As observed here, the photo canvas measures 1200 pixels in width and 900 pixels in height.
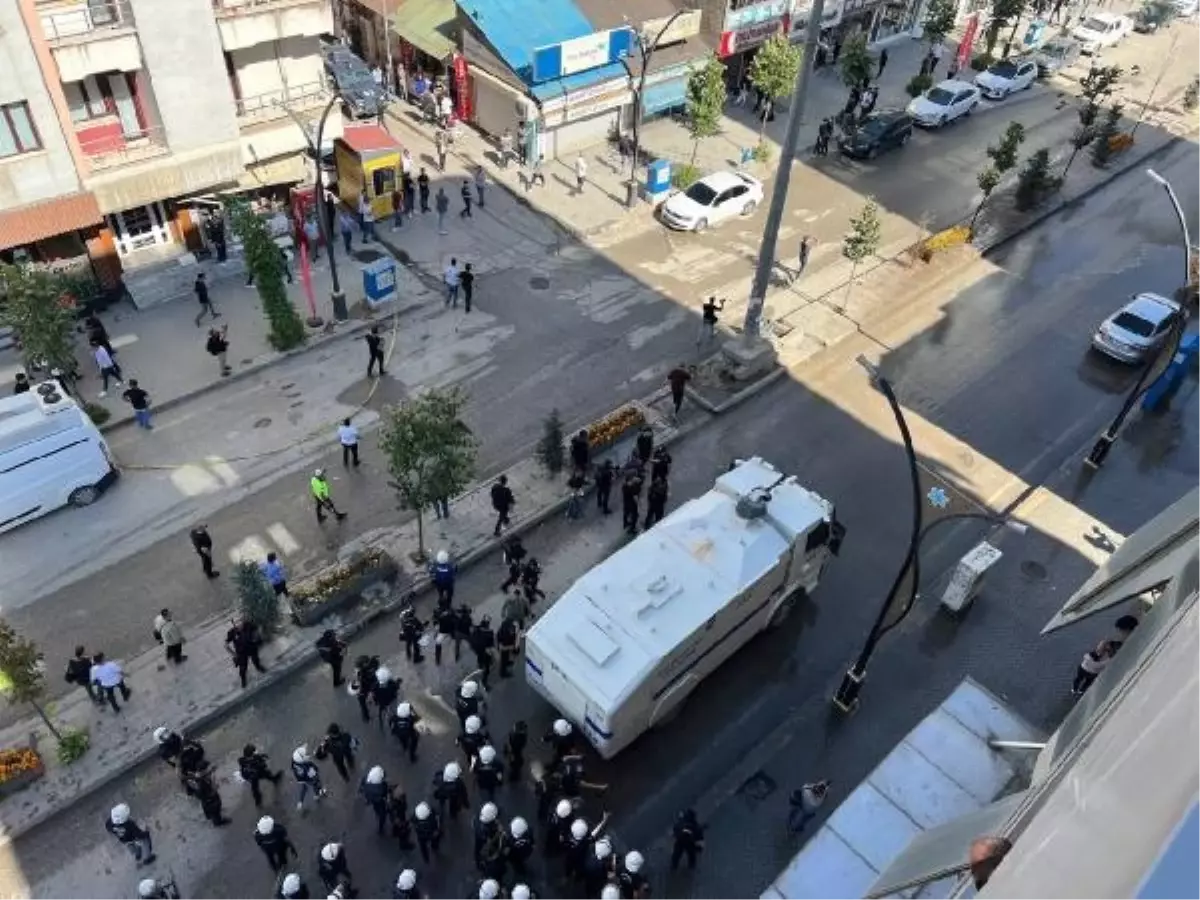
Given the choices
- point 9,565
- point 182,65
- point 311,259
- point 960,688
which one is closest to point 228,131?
point 182,65

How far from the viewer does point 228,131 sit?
24.5m

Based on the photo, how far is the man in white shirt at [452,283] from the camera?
83.2ft

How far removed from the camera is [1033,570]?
1981 cm

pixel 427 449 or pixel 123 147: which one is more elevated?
pixel 123 147

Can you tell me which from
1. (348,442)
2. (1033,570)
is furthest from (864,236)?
(348,442)

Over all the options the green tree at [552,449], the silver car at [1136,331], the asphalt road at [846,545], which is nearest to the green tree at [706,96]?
the asphalt road at [846,545]

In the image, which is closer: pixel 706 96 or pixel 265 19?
pixel 265 19

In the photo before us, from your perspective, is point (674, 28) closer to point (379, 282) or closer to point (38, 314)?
point (379, 282)

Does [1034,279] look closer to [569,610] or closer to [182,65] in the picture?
[569,610]

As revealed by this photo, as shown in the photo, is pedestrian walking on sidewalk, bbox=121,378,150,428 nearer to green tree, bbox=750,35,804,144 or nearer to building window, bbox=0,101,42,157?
building window, bbox=0,101,42,157

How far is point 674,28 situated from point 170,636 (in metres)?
28.4

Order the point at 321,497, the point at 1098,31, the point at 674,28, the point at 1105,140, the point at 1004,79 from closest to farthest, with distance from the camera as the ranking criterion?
the point at 321,497 < the point at 674,28 < the point at 1105,140 < the point at 1004,79 < the point at 1098,31

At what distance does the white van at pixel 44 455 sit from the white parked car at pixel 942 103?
108ft

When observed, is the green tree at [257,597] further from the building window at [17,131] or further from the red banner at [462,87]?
Answer: the red banner at [462,87]
